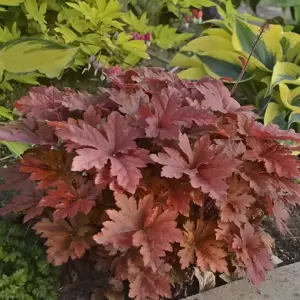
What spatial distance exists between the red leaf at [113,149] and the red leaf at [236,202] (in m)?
0.28

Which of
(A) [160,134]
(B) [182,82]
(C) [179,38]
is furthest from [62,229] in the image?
(C) [179,38]

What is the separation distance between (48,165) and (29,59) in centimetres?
98

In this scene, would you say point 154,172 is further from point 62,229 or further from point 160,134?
point 62,229

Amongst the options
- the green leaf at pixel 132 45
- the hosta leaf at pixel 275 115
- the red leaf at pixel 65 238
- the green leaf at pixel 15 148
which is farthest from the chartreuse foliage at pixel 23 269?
the hosta leaf at pixel 275 115

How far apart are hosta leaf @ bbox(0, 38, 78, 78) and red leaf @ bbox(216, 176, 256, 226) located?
3.64 ft

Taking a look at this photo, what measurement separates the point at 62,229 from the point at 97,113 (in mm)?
336

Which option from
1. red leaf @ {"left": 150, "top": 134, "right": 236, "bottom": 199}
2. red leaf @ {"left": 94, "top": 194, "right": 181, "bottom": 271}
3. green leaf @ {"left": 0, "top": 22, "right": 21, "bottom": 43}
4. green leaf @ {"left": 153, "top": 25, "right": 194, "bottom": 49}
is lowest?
green leaf @ {"left": 153, "top": 25, "right": 194, "bottom": 49}

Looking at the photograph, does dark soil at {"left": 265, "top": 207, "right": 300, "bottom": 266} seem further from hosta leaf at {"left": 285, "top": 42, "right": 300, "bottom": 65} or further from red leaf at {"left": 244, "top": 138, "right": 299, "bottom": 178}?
hosta leaf at {"left": 285, "top": 42, "right": 300, "bottom": 65}

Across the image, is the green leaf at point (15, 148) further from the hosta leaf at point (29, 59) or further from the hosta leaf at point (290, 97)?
the hosta leaf at point (290, 97)

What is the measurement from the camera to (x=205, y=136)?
1.61m

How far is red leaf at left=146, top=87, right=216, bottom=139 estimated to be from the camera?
5.26 ft

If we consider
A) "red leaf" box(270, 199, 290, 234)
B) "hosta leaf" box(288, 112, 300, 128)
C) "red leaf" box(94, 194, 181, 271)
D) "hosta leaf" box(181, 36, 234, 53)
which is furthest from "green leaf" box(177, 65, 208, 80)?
"red leaf" box(94, 194, 181, 271)

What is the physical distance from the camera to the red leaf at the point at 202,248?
1664 millimetres

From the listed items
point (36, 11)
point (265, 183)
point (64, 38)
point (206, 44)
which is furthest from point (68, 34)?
point (265, 183)
